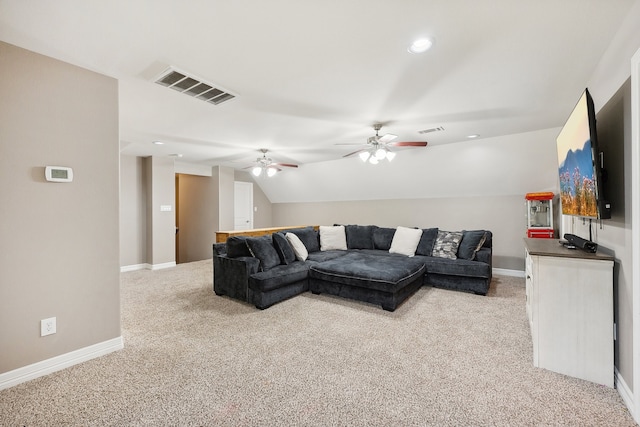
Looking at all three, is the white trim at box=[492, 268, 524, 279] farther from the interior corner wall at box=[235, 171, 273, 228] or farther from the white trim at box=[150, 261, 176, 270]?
the white trim at box=[150, 261, 176, 270]

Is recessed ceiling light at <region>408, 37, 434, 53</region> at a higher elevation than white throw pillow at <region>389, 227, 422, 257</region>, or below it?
higher

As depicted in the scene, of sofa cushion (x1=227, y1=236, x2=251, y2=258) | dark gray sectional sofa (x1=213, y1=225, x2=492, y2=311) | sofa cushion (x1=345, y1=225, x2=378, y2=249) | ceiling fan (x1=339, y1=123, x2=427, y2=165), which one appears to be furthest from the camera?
sofa cushion (x1=345, y1=225, x2=378, y2=249)

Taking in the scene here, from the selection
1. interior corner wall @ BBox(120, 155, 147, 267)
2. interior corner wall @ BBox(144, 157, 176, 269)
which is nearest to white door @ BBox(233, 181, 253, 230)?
interior corner wall @ BBox(144, 157, 176, 269)

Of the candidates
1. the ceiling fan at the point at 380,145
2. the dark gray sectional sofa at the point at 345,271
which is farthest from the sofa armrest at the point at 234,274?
the ceiling fan at the point at 380,145

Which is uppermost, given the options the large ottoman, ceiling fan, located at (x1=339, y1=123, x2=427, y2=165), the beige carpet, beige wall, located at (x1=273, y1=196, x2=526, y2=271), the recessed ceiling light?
the recessed ceiling light

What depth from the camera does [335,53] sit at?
2.14m

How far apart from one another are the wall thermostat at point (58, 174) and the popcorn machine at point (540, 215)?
5.97 meters

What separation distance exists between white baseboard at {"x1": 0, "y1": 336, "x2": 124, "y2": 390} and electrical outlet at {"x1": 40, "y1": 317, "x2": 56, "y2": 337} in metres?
0.21

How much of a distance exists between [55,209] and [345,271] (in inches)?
120

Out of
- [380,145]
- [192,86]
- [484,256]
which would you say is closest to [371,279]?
[380,145]

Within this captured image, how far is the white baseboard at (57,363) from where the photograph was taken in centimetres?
201

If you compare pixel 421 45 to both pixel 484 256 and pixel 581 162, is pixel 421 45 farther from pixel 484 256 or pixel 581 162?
pixel 484 256

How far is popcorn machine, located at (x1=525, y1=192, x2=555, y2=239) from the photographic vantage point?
14.6 ft

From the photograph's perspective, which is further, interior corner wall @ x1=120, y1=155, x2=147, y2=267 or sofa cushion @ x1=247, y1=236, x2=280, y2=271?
interior corner wall @ x1=120, y1=155, x2=147, y2=267
